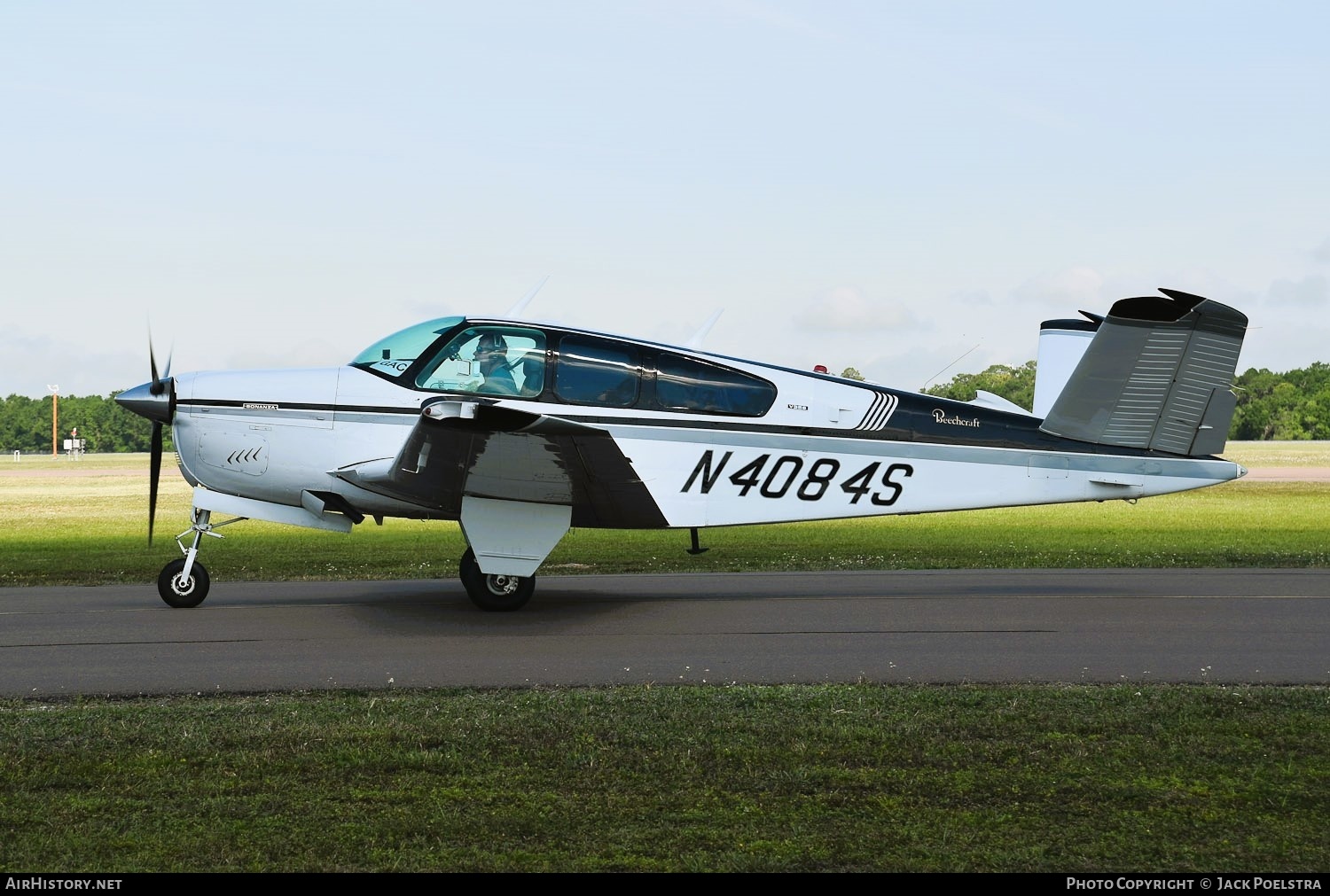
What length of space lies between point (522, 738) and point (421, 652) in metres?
2.99

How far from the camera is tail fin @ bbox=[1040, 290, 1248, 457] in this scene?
10555 millimetres

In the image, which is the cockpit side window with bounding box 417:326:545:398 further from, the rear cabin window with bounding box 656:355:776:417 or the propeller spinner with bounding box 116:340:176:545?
the propeller spinner with bounding box 116:340:176:545

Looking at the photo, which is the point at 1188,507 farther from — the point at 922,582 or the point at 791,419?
the point at 791,419

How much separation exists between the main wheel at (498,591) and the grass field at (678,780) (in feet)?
11.8

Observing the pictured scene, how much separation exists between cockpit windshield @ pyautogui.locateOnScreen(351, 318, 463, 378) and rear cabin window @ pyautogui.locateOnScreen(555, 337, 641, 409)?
107 centimetres

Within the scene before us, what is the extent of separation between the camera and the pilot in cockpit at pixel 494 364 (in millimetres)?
10461

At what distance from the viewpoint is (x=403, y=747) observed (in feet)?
19.2

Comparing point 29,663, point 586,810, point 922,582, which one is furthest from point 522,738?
point 922,582

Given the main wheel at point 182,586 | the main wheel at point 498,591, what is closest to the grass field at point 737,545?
the main wheel at point 182,586

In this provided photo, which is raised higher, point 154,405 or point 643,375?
point 643,375

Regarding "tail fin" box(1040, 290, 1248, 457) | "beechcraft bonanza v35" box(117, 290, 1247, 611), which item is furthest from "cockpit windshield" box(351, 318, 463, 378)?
"tail fin" box(1040, 290, 1248, 457)

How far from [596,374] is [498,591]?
225 cm

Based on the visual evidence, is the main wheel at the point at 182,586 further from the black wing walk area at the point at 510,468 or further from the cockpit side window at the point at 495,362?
the cockpit side window at the point at 495,362

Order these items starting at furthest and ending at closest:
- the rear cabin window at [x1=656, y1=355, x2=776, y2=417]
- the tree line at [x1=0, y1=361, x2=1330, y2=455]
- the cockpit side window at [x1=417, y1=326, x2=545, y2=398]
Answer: the tree line at [x1=0, y1=361, x2=1330, y2=455]
the rear cabin window at [x1=656, y1=355, x2=776, y2=417]
the cockpit side window at [x1=417, y1=326, x2=545, y2=398]
